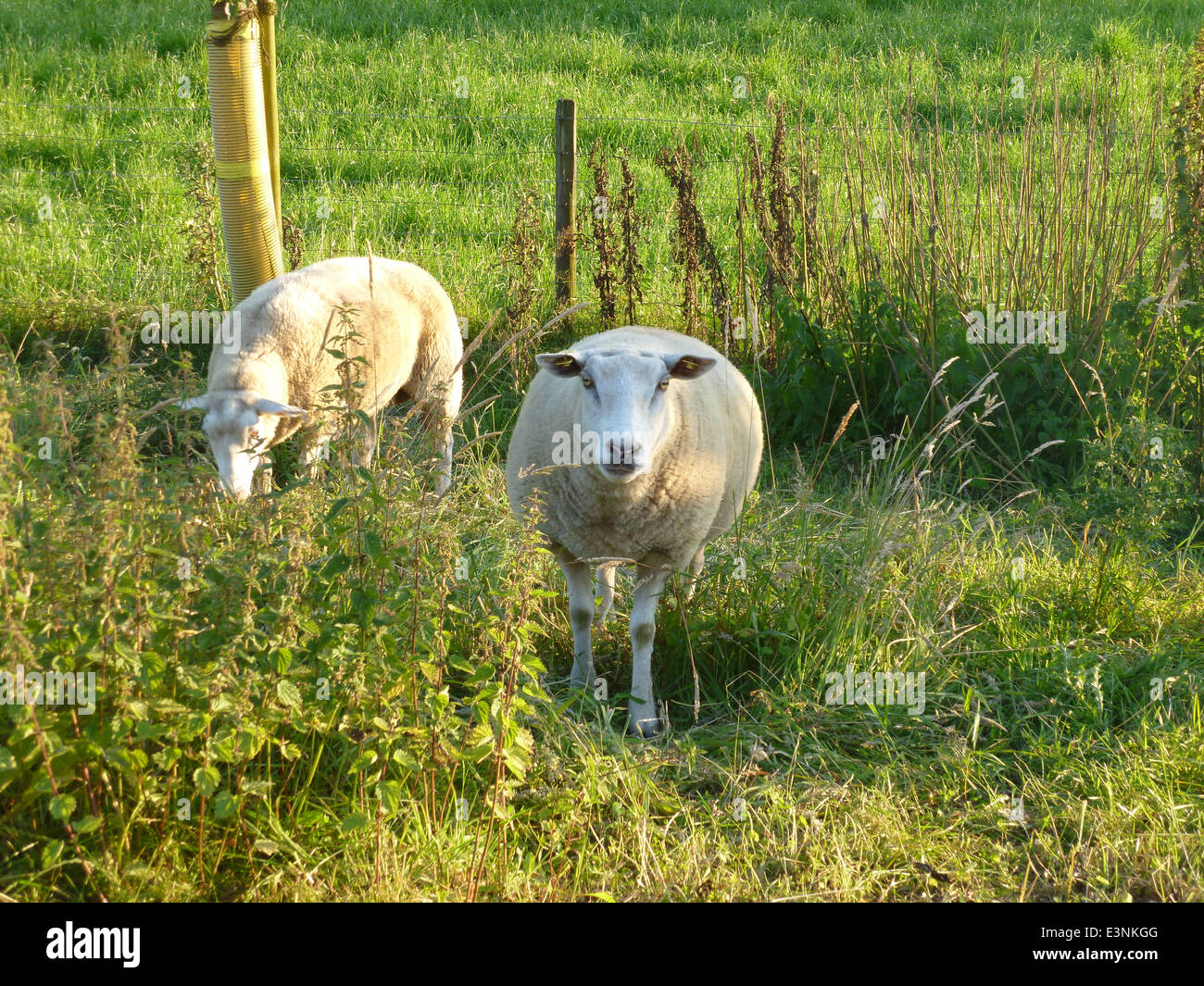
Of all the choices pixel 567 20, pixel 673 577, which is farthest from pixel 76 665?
pixel 567 20

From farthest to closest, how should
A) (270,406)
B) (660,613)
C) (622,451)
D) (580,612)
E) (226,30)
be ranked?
(226,30) < (270,406) < (660,613) < (580,612) < (622,451)

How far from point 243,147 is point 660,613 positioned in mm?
2813

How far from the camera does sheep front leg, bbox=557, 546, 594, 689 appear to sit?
11.9ft

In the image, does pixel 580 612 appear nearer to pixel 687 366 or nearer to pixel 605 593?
pixel 605 593

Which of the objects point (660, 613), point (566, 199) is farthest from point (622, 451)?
point (566, 199)

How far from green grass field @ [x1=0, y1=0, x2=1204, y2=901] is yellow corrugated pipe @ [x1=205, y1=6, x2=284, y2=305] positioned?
0.81 m

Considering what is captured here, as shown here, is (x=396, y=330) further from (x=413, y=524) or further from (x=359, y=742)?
(x=359, y=742)

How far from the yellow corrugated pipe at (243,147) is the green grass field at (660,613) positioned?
32.1 inches

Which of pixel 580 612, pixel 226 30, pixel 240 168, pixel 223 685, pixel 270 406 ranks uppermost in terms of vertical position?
pixel 226 30

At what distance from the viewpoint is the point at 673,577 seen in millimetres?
3711

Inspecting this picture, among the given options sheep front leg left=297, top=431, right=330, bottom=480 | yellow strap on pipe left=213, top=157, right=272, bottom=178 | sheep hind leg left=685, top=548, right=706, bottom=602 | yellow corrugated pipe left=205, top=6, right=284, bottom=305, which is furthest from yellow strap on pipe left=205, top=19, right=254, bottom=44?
sheep hind leg left=685, top=548, right=706, bottom=602

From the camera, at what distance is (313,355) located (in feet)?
16.1

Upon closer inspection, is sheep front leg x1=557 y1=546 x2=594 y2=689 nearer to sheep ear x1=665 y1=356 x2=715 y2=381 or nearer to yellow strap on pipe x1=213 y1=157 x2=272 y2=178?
sheep ear x1=665 y1=356 x2=715 y2=381
